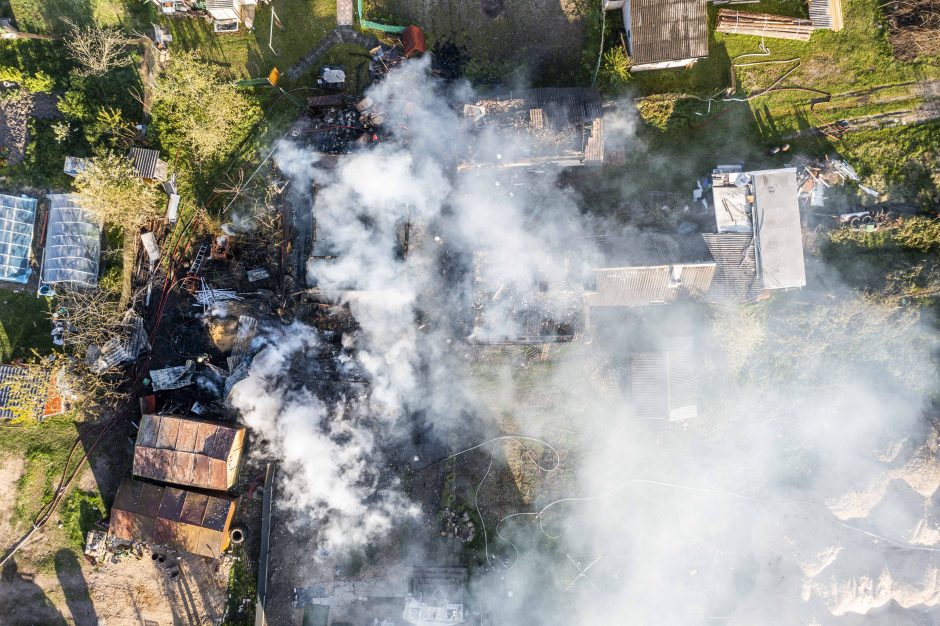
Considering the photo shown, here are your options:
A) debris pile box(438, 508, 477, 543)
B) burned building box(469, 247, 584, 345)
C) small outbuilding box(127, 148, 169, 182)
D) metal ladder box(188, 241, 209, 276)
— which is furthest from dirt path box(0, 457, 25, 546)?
burned building box(469, 247, 584, 345)

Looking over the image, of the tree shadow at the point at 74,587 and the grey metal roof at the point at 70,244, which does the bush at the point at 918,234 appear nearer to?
the grey metal roof at the point at 70,244

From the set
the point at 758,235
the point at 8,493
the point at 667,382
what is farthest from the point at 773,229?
the point at 8,493

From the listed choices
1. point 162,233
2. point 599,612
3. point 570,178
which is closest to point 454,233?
point 570,178

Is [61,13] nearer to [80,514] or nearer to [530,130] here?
[530,130]

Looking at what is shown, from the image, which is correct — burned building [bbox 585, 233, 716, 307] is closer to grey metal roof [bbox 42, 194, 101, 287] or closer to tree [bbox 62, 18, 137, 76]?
grey metal roof [bbox 42, 194, 101, 287]

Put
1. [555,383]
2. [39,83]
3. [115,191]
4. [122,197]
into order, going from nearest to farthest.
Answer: [115,191]
[122,197]
[39,83]
[555,383]

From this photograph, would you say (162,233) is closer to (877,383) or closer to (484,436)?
(484,436)
